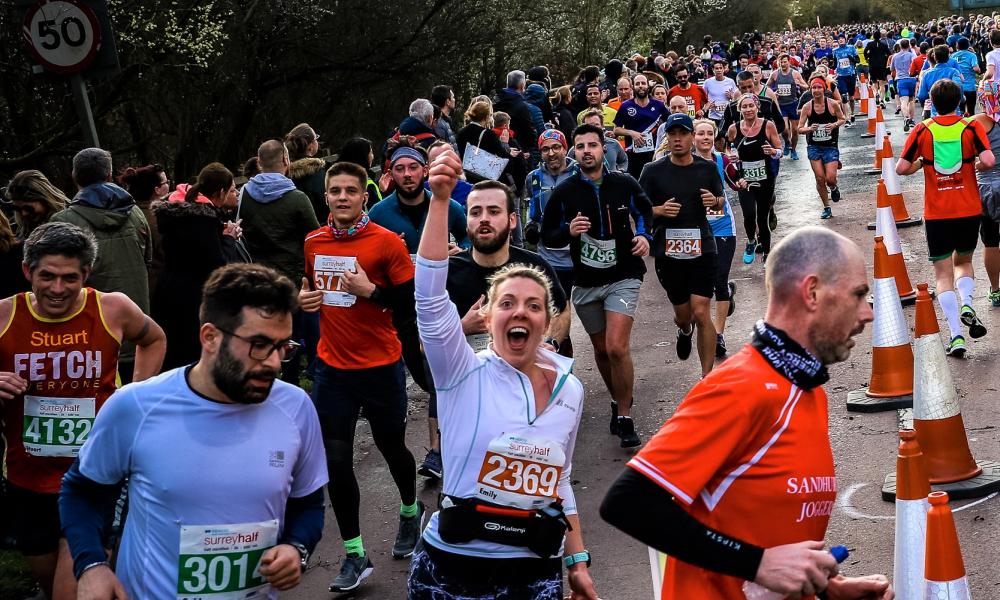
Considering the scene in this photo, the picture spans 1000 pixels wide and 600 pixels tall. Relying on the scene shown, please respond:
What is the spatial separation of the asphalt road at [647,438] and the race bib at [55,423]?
172 centimetres

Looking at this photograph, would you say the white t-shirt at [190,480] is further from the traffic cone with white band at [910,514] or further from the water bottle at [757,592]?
the traffic cone with white band at [910,514]

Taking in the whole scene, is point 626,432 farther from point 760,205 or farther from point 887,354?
point 760,205

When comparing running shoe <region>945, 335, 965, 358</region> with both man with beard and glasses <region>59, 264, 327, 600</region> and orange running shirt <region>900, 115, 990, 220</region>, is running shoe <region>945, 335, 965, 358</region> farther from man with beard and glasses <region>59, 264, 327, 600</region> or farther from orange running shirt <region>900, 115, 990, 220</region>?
man with beard and glasses <region>59, 264, 327, 600</region>

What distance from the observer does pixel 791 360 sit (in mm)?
3064

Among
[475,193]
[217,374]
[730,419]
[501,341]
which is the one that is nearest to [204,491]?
[217,374]

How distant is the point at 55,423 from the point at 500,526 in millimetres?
2304

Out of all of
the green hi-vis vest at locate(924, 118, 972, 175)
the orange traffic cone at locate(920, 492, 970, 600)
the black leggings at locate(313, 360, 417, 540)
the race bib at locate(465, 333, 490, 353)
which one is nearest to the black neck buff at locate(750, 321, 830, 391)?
the orange traffic cone at locate(920, 492, 970, 600)

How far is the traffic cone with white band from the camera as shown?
4.41 meters

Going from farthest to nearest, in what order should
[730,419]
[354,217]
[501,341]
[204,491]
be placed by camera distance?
[354,217]
[501,341]
[204,491]
[730,419]

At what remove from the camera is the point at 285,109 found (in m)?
20.0

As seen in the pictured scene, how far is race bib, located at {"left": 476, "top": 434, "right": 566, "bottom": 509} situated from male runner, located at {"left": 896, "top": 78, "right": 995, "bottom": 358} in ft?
21.7

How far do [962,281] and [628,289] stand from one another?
10.0 ft

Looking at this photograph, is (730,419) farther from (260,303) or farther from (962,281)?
(962,281)

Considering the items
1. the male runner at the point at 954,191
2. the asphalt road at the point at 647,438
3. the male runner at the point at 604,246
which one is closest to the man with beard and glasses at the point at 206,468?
the asphalt road at the point at 647,438
